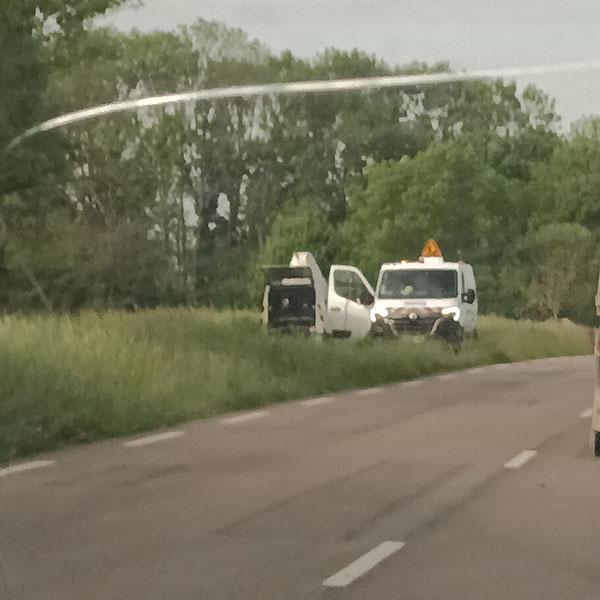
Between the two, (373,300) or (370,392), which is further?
(373,300)

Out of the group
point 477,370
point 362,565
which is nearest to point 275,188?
point 477,370

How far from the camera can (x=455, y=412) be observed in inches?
725

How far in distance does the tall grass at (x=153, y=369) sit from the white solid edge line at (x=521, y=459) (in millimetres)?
1631

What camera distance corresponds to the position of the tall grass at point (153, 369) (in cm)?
1534

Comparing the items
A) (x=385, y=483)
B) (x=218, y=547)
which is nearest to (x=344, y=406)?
(x=385, y=483)

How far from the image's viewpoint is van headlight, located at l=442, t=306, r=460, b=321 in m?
33.7

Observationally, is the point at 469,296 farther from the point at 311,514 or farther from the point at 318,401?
the point at 311,514

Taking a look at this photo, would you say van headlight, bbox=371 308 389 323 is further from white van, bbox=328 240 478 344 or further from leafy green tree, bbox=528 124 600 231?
leafy green tree, bbox=528 124 600 231

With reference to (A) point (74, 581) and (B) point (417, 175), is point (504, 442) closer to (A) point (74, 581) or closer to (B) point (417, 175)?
(A) point (74, 581)

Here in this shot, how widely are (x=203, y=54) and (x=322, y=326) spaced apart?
3538cm

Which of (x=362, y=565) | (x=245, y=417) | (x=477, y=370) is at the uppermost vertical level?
(x=362, y=565)

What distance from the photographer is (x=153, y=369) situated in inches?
770

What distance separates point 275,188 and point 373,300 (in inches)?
1429

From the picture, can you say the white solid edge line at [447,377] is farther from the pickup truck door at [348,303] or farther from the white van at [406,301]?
the white van at [406,301]
